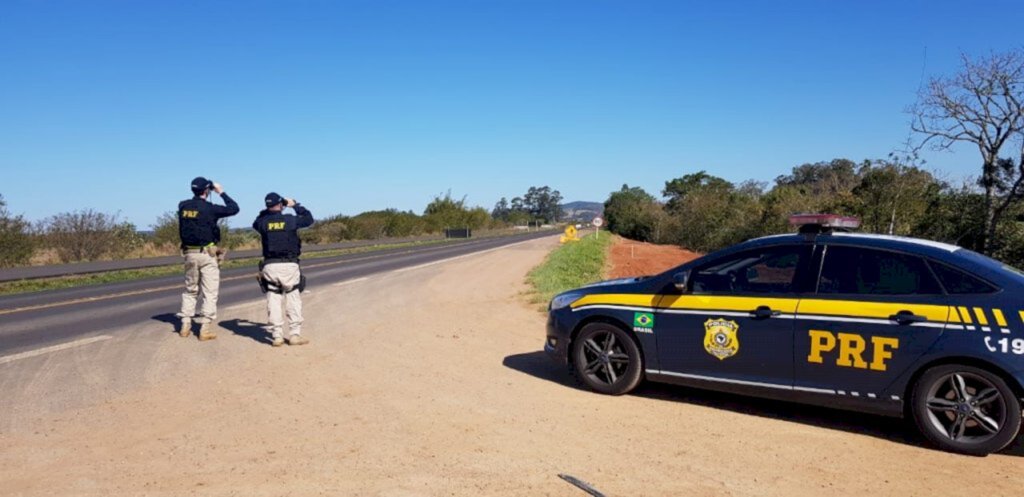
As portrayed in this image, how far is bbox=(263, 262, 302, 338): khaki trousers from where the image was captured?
26.8 feet

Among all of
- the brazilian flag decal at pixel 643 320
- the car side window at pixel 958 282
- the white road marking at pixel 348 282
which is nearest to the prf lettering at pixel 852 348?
the car side window at pixel 958 282

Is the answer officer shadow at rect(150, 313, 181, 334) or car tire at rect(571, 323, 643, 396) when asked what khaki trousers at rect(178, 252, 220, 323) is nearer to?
officer shadow at rect(150, 313, 181, 334)

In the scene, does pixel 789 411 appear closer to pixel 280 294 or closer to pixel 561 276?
pixel 280 294

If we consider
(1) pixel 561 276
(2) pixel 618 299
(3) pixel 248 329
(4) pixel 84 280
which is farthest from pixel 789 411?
(4) pixel 84 280

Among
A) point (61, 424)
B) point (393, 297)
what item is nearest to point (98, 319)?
point (393, 297)

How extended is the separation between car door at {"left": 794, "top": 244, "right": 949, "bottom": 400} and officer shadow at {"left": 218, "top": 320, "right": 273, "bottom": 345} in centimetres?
659

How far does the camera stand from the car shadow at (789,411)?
494 centimetres

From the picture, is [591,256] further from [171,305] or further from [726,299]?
[726,299]

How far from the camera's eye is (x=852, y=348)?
4863 millimetres

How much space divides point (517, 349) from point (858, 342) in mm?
4156

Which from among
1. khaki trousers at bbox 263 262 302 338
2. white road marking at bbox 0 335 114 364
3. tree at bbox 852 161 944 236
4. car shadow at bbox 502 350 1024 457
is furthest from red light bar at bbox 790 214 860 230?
tree at bbox 852 161 944 236

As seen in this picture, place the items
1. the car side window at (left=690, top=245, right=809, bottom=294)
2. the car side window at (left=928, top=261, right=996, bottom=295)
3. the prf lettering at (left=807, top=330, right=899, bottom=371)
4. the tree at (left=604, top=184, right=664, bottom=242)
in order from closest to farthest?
the car side window at (left=928, top=261, right=996, bottom=295) < the prf lettering at (left=807, top=330, right=899, bottom=371) < the car side window at (left=690, top=245, right=809, bottom=294) < the tree at (left=604, top=184, right=664, bottom=242)

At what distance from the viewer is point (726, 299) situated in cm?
544

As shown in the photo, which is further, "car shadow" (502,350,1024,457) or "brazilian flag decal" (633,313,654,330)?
"brazilian flag decal" (633,313,654,330)
